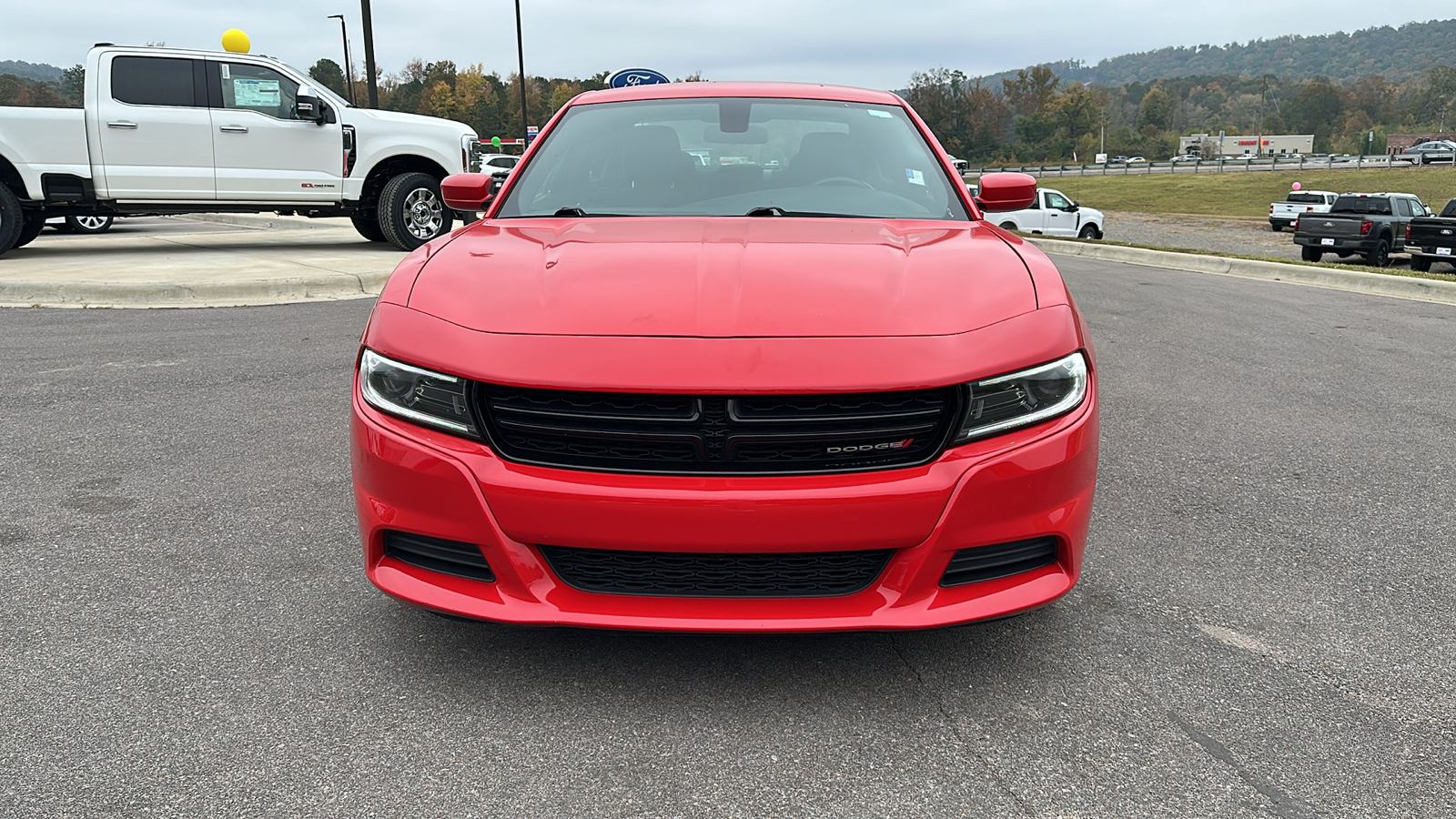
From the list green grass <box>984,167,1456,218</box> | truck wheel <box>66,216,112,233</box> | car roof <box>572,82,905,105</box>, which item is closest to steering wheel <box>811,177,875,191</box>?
car roof <box>572,82,905,105</box>

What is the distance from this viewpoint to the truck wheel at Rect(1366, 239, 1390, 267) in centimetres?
2197

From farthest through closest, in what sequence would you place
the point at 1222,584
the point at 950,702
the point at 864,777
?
the point at 1222,584, the point at 950,702, the point at 864,777

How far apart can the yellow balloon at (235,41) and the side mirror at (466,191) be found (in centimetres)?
1237

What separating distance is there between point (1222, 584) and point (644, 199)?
2206 mm

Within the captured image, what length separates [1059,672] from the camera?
8.75 feet

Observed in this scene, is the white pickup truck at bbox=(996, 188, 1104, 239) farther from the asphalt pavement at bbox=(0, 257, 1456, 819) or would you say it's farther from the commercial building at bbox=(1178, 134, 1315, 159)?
the commercial building at bbox=(1178, 134, 1315, 159)

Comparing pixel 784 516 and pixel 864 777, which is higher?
pixel 784 516

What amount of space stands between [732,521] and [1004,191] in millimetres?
2298

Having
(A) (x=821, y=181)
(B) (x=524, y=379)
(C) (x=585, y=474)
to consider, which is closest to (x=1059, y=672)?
(C) (x=585, y=474)

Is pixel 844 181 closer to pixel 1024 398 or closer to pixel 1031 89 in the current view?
pixel 1024 398

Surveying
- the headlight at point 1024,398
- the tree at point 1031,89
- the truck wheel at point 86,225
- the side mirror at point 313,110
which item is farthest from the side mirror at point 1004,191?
the tree at point 1031,89

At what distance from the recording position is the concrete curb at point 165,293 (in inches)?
349

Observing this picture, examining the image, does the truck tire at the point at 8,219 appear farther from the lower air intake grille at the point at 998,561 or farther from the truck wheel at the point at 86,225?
the lower air intake grille at the point at 998,561

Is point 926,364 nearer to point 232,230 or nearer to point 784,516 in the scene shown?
point 784,516
